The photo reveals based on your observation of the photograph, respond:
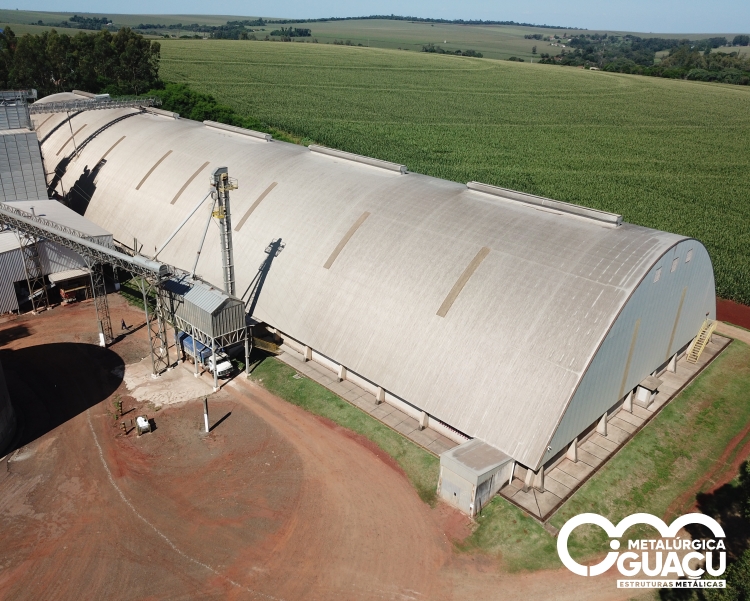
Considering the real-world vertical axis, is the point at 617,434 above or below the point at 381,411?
below

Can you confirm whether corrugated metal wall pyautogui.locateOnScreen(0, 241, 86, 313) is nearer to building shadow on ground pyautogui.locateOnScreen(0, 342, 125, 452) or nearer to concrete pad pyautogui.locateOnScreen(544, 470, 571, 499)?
building shadow on ground pyautogui.locateOnScreen(0, 342, 125, 452)

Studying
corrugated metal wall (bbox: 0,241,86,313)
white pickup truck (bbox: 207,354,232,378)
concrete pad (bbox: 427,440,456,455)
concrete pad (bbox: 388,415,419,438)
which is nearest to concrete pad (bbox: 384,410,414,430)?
concrete pad (bbox: 388,415,419,438)

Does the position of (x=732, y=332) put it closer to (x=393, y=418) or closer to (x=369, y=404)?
(x=393, y=418)

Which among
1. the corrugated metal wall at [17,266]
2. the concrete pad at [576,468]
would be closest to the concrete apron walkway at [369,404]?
the concrete pad at [576,468]

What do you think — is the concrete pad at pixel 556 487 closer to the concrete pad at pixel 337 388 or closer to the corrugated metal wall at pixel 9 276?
the concrete pad at pixel 337 388

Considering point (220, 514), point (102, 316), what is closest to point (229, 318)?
point (220, 514)

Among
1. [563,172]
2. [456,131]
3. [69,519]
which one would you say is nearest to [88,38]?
[456,131]
